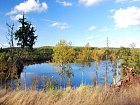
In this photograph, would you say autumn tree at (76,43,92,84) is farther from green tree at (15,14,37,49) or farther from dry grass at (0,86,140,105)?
dry grass at (0,86,140,105)

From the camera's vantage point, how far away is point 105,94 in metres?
5.76

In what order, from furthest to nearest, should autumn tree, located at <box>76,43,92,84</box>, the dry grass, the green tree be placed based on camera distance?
autumn tree, located at <box>76,43,92,84</box>
the green tree
the dry grass

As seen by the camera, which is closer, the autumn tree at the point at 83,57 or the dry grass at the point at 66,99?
the dry grass at the point at 66,99

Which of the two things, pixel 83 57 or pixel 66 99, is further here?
pixel 83 57

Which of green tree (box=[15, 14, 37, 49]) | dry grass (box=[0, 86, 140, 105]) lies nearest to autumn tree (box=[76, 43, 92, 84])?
green tree (box=[15, 14, 37, 49])

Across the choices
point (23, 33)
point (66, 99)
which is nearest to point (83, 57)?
point (23, 33)

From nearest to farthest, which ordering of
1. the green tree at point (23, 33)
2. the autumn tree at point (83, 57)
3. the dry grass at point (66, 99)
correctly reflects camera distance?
the dry grass at point (66, 99) < the green tree at point (23, 33) < the autumn tree at point (83, 57)

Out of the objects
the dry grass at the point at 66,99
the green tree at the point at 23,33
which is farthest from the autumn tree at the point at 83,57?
the dry grass at the point at 66,99

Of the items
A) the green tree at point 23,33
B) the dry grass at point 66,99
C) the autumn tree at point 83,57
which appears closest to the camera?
the dry grass at point 66,99

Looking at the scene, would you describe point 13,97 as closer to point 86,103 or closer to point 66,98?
point 66,98

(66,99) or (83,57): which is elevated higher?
(66,99)

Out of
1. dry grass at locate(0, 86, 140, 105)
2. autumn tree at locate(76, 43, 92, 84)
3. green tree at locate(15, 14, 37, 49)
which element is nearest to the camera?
dry grass at locate(0, 86, 140, 105)

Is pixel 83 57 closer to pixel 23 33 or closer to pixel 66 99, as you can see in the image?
pixel 23 33

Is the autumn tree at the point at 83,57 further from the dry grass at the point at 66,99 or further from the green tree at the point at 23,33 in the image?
the dry grass at the point at 66,99
